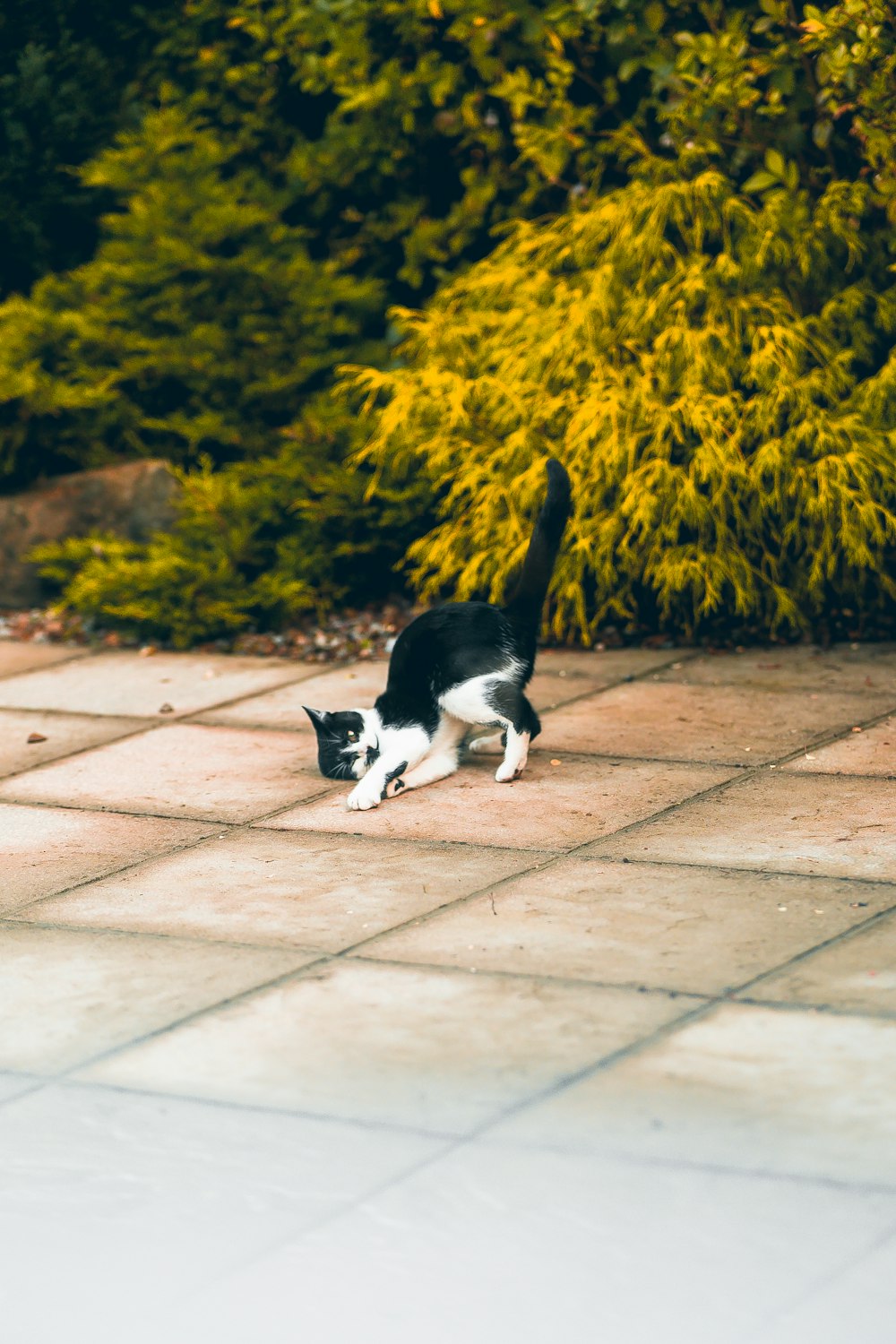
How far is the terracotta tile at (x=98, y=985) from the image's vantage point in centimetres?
393

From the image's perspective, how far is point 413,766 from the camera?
5.99 m

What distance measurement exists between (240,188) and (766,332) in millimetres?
3607

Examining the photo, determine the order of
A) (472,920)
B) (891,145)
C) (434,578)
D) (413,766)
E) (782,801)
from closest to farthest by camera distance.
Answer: (472,920) → (782,801) → (413,766) → (891,145) → (434,578)

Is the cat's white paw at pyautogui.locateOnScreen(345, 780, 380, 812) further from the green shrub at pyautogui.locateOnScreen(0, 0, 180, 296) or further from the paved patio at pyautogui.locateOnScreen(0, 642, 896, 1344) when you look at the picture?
the green shrub at pyautogui.locateOnScreen(0, 0, 180, 296)

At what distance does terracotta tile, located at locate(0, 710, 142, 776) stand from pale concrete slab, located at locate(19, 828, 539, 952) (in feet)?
4.81

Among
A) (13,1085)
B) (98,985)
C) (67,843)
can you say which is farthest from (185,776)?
(13,1085)

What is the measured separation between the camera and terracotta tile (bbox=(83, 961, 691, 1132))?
357 cm

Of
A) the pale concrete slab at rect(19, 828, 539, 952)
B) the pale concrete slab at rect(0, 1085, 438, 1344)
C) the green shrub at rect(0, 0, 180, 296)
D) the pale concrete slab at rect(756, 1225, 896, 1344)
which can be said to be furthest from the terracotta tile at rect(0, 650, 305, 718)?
the pale concrete slab at rect(756, 1225, 896, 1344)

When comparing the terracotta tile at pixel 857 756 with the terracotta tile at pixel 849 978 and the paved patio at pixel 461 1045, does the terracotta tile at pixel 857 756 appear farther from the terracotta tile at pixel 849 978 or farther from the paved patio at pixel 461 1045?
the terracotta tile at pixel 849 978

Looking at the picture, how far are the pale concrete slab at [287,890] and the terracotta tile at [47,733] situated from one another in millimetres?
1467

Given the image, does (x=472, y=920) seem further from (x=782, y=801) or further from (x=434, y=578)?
(x=434, y=578)

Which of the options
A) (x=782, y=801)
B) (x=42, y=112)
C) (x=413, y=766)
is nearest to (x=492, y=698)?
(x=413, y=766)

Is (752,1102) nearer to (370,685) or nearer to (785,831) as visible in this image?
(785,831)

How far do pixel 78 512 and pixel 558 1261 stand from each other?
24.0ft
